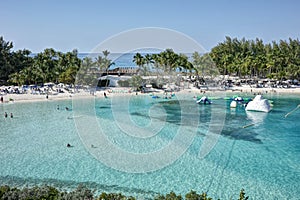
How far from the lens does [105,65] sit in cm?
5788

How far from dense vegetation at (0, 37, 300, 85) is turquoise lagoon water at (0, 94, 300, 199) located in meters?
21.6

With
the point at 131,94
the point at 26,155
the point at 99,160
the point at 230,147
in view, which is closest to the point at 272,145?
the point at 230,147

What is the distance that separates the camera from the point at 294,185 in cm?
1486

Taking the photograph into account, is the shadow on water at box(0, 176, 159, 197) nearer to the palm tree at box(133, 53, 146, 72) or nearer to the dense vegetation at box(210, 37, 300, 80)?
the palm tree at box(133, 53, 146, 72)

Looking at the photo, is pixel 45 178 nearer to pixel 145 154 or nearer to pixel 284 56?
pixel 145 154

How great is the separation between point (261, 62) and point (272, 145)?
5128cm

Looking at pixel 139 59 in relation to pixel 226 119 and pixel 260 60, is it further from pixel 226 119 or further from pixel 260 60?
pixel 226 119

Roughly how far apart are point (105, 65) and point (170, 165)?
43.0 meters

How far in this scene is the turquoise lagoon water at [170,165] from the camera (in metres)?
14.8

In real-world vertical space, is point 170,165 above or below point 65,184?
above

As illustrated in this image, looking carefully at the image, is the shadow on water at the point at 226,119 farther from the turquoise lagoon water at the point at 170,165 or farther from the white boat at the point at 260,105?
the white boat at the point at 260,105

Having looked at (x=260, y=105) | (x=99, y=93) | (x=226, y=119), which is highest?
(x=99, y=93)

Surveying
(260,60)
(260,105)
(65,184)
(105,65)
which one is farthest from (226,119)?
(260,60)

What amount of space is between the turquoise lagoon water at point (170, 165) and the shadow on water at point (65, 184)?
0.16 ft
